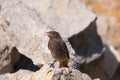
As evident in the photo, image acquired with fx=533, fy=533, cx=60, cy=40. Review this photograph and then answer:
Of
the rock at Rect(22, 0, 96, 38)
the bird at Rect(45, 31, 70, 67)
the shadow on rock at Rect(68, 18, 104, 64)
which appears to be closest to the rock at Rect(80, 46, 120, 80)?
the shadow on rock at Rect(68, 18, 104, 64)

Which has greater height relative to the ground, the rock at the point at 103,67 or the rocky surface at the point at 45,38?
the rocky surface at the point at 45,38

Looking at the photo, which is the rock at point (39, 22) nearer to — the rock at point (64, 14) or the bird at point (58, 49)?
the rock at point (64, 14)

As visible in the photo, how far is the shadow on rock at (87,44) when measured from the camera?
9742 mm

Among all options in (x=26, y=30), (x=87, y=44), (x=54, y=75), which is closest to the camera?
(x=54, y=75)

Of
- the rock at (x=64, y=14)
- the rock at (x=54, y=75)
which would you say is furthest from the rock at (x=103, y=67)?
the rock at (x=54, y=75)

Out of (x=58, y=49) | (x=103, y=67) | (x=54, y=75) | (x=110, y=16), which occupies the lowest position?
(x=110, y=16)

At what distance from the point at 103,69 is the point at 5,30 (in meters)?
2.19

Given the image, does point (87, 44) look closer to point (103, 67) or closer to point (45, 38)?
point (103, 67)

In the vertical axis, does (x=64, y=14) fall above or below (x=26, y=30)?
below

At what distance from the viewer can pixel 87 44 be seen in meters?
10.1

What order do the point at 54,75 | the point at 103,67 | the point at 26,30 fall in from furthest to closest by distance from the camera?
the point at 103,67 < the point at 26,30 < the point at 54,75

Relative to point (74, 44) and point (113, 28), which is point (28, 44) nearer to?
point (74, 44)

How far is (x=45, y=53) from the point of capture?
849 cm

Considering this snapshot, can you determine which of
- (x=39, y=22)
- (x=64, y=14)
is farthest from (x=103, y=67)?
(x=39, y=22)
